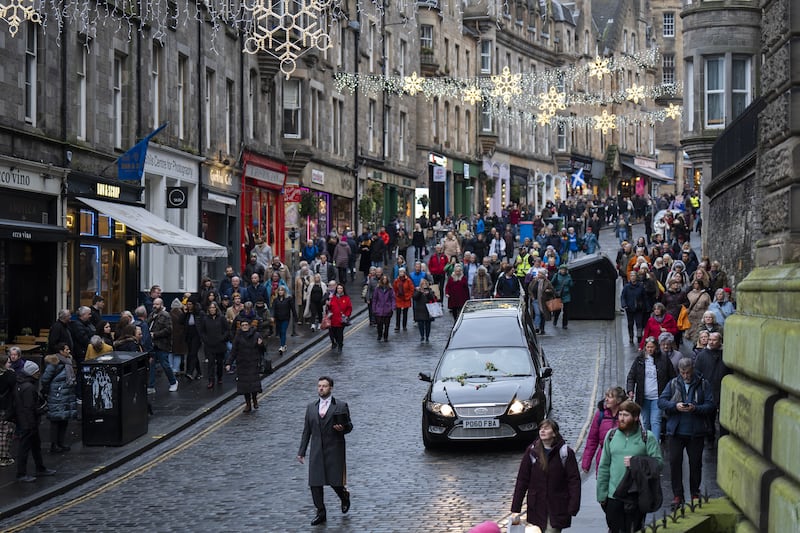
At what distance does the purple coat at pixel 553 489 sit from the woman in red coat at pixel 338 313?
1786cm

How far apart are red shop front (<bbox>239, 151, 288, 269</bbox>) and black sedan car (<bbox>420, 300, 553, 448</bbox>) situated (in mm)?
22353

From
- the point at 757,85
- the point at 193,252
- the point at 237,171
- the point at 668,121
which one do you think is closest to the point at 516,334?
the point at 193,252

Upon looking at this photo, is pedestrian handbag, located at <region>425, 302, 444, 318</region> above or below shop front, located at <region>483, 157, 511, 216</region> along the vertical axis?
below

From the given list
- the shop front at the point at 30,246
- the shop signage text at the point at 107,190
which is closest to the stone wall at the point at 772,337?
the shop front at the point at 30,246

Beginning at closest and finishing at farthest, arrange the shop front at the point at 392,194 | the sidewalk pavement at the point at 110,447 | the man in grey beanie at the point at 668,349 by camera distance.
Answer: the sidewalk pavement at the point at 110,447
the man in grey beanie at the point at 668,349
the shop front at the point at 392,194

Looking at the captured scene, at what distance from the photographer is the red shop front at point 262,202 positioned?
44094 millimetres

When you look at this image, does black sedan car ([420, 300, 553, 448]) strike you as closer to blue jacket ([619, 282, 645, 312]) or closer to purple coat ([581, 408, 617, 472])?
purple coat ([581, 408, 617, 472])

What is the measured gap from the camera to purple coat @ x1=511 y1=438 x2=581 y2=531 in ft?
40.0

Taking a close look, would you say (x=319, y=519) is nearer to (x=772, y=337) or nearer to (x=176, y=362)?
(x=772, y=337)

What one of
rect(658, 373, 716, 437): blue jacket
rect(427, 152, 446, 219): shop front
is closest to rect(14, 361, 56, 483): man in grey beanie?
rect(658, 373, 716, 437): blue jacket

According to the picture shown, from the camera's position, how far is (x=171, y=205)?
117 feet

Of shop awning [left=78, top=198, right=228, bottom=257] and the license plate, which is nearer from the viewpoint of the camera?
the license plate

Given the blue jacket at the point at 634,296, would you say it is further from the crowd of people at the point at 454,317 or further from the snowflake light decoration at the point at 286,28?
the snowflake light decoration at the point at 286,28

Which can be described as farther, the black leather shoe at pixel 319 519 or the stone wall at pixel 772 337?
the black leather shoe at pixel 319 519
